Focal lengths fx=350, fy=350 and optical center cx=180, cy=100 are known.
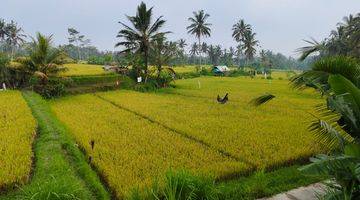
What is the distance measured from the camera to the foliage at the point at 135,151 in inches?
256

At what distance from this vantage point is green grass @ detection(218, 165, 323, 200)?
5.68 meters

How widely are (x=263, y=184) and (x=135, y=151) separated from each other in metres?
3.22

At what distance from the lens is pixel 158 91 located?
2200cm

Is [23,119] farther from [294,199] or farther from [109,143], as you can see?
[294,199]

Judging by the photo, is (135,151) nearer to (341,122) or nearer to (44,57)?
(341,122)

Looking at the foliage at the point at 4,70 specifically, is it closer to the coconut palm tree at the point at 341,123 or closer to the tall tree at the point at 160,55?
the tall tree at the point at 160,55

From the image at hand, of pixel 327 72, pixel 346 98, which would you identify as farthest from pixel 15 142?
pixel 346 98

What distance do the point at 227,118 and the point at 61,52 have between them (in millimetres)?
10069

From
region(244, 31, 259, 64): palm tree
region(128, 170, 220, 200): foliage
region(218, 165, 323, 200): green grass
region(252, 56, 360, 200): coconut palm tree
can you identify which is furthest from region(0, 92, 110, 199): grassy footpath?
region(244, 31, 259, 64): palm tree

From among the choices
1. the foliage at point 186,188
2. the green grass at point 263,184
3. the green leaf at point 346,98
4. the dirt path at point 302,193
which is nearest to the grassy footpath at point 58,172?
the foliage at point 186,188

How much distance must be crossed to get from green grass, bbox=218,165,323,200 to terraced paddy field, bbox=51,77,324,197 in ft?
1.04

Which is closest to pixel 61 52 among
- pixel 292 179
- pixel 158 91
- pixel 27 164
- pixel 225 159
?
pixel 158 91

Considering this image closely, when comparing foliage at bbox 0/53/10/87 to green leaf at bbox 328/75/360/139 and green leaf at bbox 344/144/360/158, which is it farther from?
green leaf at bbox 344/144/360/158

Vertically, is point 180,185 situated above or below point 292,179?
above
